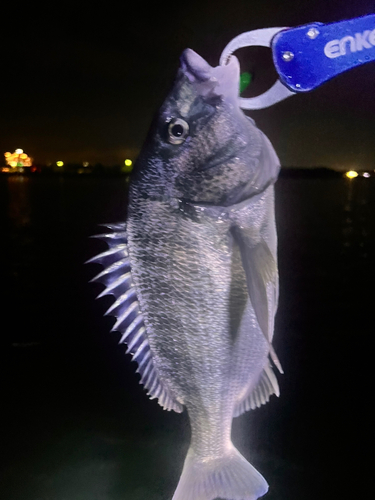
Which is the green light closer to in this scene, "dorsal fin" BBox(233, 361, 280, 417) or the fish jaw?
the fish jaw

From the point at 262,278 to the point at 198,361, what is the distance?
36 cm

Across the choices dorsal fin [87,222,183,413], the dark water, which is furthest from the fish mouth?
the dark water

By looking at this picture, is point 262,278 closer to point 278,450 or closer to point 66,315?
point 278,450

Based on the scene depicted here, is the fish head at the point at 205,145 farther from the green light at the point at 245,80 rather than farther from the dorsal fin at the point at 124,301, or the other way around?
the dorsal fin at the point at 124,301

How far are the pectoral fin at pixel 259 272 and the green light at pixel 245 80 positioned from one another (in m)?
0.42

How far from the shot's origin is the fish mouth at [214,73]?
107 centimetres

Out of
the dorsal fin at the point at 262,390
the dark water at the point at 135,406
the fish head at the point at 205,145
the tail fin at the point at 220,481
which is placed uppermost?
the fish head at the point at 205,145

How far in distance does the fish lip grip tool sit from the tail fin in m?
1.20

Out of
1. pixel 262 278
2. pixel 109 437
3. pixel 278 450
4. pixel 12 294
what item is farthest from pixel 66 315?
pixel 262 278

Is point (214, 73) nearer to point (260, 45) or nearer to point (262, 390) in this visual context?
point (260, 45)

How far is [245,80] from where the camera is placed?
46.5 inches

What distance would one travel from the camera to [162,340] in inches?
51.0

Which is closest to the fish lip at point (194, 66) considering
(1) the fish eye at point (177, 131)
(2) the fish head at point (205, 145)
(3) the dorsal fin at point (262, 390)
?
(2) the fish head at point (205, 145)

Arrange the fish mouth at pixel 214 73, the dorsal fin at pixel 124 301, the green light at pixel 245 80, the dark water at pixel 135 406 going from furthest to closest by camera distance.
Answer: the dark water at pixel 135 406
the dorsal fin at pixel 124 301
the green light at pixel 245 80
the fish mouth at pixel 214 73
